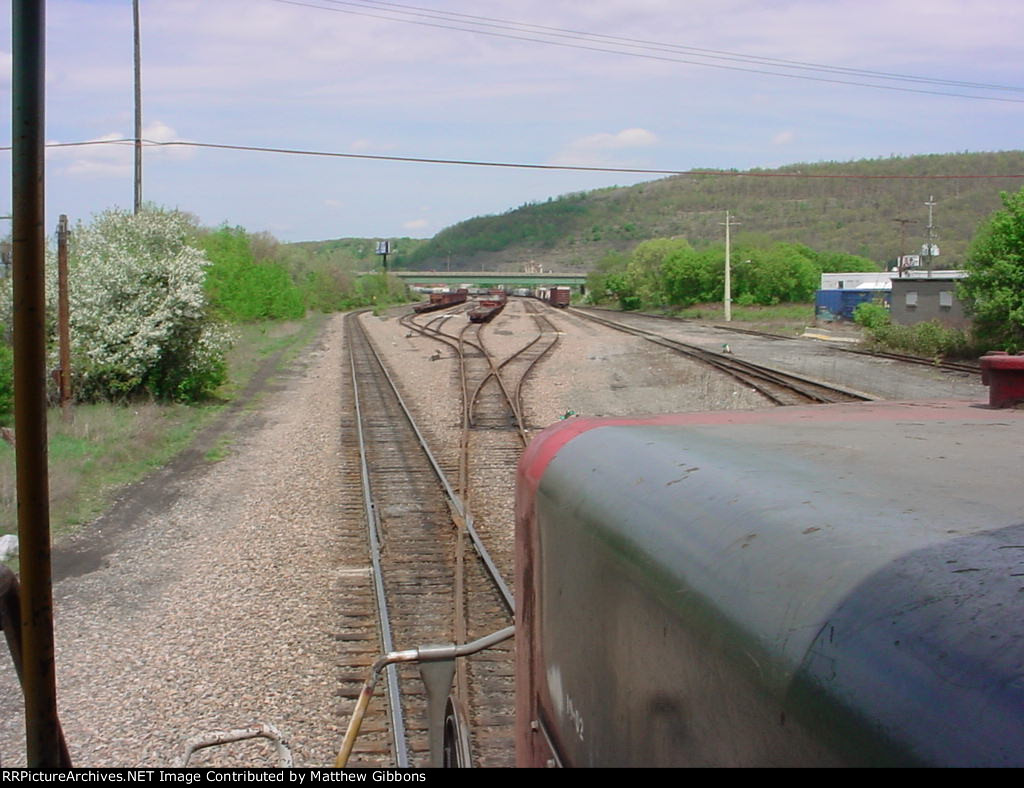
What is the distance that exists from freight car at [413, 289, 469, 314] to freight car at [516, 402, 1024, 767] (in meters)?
71.9

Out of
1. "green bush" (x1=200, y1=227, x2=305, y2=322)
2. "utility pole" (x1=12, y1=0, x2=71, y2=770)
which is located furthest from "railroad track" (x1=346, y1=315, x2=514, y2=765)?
"green bush" (x1=200, y1=227, x2=305, y2=322)

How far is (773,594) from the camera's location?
5.54ft

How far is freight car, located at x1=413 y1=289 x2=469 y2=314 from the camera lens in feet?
257

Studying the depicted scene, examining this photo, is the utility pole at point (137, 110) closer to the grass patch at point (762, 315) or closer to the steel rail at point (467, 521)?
the steel rail at point (467, 521)

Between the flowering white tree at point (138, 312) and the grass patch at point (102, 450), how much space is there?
0.70 meters

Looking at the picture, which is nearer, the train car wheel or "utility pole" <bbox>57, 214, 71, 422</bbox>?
the train car wheel

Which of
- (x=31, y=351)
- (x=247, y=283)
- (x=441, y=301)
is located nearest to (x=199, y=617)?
(x=31, y=351)

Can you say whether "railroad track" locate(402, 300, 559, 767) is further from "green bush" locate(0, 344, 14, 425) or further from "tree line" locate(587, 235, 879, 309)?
"tree line" locate(587, 235, 879, 309)

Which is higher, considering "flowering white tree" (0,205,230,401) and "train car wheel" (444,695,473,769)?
"flowering white tree" (0,205,230,401)

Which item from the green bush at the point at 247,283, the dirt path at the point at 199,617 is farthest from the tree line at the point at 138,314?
the green bush at the point at 247,283

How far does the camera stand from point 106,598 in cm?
876

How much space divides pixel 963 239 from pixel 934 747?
152914 mm

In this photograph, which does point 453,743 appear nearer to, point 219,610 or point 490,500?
point 219,610

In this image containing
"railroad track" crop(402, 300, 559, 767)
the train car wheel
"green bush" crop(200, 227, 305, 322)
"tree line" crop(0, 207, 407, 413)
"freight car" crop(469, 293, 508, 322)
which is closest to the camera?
the train car wheel
